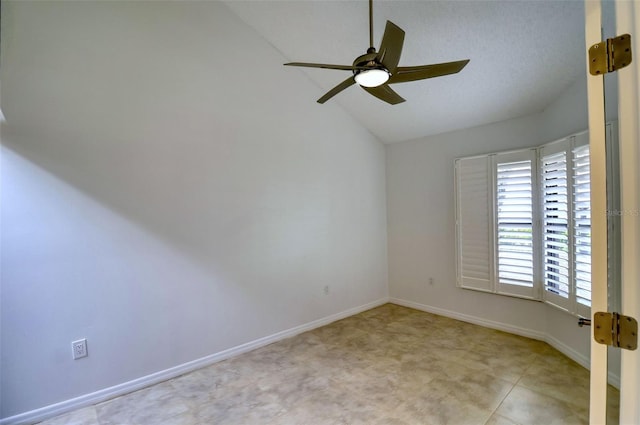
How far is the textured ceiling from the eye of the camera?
2.32m

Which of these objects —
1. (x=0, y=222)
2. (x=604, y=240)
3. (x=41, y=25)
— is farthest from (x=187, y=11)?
(x=604, y=240)

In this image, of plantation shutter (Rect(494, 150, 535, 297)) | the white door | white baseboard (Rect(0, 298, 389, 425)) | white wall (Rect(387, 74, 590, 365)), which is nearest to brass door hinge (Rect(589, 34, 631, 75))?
the white door

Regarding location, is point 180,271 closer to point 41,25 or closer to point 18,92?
point 18,92

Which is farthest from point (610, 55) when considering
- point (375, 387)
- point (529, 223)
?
point (529, 223)

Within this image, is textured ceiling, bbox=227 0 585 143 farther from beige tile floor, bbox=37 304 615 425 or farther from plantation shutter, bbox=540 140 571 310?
beige tile floor, bbox=37 304 615 425

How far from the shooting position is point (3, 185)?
205 cm

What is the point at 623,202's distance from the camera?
0.92 meters

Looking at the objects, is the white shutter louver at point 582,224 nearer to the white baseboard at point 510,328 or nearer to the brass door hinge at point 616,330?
the white baseboard at point 510,328

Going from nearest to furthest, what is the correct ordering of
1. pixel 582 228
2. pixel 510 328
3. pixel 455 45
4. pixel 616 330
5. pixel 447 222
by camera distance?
Answer: pixel 616 330 → pixel 582 228 → pixel 455 45 → pixel 510 328 → pixel 447 222

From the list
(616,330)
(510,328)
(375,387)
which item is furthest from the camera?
(510,328)

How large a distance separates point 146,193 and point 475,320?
12.8 feet

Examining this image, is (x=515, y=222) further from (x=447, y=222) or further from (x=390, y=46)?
(x=390, y=46)

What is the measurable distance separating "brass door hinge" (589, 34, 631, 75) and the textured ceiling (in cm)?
167

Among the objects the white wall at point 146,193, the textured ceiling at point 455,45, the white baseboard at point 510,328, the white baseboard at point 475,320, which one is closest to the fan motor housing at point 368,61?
the textured ceiling at point 455,45
